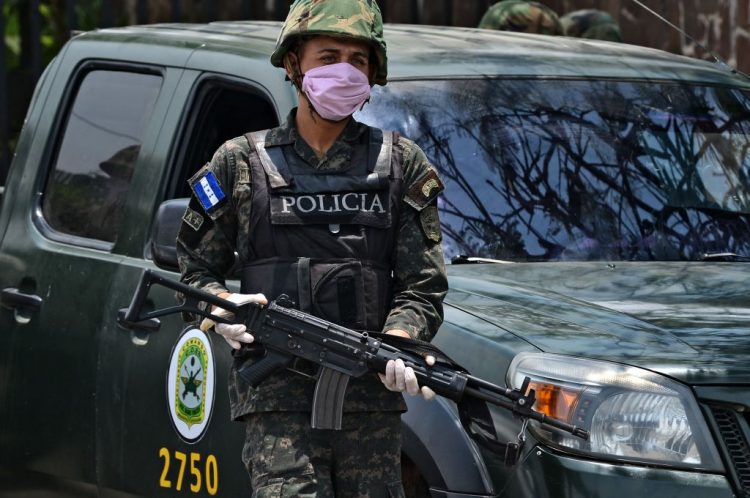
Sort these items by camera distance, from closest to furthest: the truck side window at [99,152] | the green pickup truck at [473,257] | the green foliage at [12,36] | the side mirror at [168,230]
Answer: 1. the green pickup truck at [473,257]
2. the side mirror at [168,230]
3. the truck side window at [99,152]
4. the green foliage at [12,36]

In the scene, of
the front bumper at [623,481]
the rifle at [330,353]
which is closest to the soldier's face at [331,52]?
the rifle at [330,353]

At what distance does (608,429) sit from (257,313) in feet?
2.53

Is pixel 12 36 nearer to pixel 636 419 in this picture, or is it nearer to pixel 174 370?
pixel 174 370

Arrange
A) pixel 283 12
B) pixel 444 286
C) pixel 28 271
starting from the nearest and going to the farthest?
pixel 444 286
pixel 28 271
pixel 283 12

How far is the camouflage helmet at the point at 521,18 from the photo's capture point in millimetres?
8094

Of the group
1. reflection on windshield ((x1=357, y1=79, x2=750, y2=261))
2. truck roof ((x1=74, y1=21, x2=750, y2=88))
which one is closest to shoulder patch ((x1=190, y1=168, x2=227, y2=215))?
reflection on windshield ((x1=357, y1=79, x2=750, y2=261))

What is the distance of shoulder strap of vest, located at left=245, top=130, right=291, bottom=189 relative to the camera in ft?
12.3

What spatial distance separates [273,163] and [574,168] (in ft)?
4.01

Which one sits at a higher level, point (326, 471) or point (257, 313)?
point (257, 313)

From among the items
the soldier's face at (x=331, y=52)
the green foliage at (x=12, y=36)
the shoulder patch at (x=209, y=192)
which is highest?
the soldier's face at (x=331, y=52)

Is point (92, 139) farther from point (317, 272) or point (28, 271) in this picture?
point (317, 272)

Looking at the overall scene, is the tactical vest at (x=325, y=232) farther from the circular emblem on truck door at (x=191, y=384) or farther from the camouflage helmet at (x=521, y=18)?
the camouflage helmet at (x=521, y=18)

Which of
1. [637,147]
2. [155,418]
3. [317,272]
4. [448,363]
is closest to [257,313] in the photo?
[317,272]

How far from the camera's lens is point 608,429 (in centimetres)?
362
